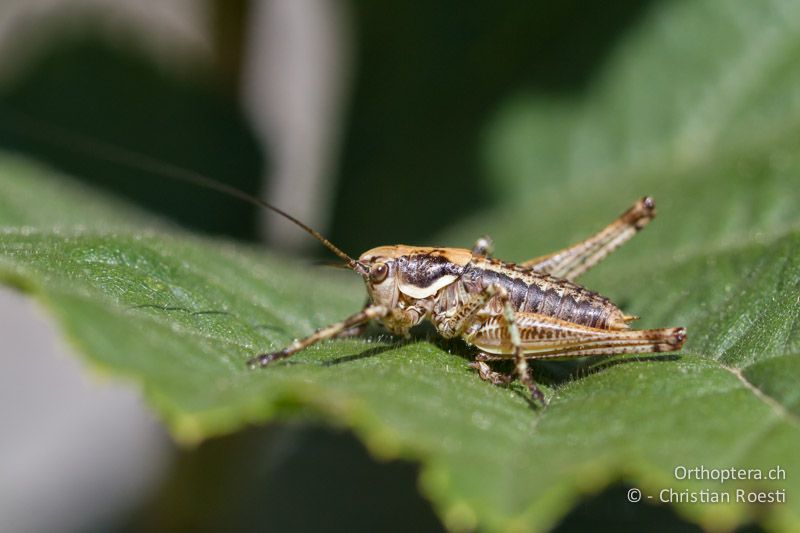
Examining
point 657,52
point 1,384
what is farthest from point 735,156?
point 1,384

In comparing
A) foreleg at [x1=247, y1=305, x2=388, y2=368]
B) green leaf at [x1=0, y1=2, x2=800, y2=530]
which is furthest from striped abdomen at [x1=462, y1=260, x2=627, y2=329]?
foreleg at [x1=247, y1=305, x2=388, y2=368]

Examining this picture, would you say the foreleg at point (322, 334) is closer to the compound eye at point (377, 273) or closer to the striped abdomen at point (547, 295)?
the compound eye at point (377, 273)

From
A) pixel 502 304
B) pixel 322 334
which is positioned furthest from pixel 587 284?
pixel 322 334

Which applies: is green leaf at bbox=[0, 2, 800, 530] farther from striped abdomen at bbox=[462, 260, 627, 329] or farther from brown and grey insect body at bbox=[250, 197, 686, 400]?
striped abdomen at bbox=[462, 260, 627, 329]

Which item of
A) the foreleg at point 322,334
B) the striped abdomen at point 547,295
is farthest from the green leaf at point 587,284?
the striped abdomen at point 547,295

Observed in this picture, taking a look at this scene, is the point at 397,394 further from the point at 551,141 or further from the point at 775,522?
the point at 551,141

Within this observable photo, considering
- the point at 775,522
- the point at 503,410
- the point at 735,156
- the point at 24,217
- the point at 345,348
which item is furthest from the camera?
the point at 735,156
